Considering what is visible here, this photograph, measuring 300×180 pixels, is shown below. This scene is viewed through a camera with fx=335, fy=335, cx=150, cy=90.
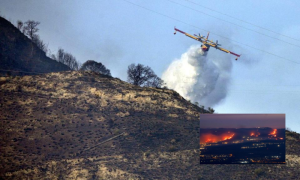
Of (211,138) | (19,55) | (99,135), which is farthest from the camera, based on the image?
(19,55)

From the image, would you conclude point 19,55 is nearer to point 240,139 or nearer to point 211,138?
point 211,138

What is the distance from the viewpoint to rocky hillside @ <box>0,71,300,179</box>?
38594 mm

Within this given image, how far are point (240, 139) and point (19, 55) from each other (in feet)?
182

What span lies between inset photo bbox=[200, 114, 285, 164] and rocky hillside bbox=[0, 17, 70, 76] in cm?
4316

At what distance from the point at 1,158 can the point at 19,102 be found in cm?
1277

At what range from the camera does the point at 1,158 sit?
3722 centimetres

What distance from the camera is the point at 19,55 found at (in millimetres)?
76188

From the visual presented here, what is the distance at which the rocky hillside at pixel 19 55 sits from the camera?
7000cm

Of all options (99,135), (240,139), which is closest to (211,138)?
(240,139)

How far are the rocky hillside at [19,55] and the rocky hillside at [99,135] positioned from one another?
16.2 metres

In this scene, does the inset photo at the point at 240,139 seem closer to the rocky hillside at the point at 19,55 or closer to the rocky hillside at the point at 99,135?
the rocky hillside at the point at 99,135

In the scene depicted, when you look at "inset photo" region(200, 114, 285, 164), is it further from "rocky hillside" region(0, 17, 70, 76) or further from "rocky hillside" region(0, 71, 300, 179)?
"rocky hillside" region(0, 17, 70, 76)

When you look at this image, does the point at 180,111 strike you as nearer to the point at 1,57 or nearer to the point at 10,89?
the point at 10,89

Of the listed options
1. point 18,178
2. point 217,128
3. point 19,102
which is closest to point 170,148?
point 217,128
